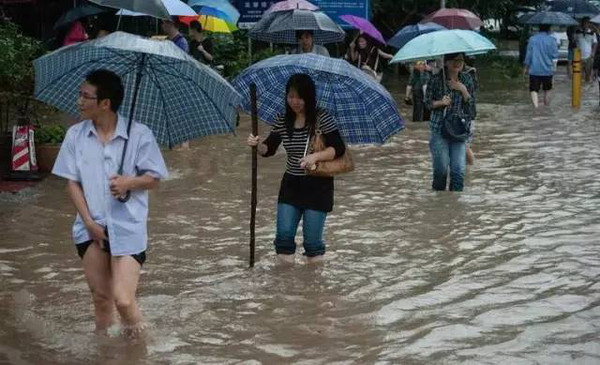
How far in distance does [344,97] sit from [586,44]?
71.6 ft

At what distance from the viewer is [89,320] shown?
7121 mm

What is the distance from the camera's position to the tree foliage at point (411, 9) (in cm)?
2948

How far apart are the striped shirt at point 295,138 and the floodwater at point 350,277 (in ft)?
2.93

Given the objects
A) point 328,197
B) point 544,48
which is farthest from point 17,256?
point 544,48

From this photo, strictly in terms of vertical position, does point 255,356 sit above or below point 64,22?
below

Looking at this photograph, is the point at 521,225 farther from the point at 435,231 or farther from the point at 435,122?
the point at 435,122

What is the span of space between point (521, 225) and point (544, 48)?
450 inches

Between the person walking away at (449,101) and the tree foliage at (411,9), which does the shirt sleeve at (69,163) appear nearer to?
the person walking away at (449,101)

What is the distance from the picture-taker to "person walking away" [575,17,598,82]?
93.8 feet

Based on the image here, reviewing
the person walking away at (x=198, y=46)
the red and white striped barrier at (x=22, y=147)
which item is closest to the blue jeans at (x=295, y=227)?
the red and white striped barrier at (x=22, y=147)

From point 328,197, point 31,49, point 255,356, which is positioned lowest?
point 255,356

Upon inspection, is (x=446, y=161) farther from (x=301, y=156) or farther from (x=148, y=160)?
(x=148, y=160)

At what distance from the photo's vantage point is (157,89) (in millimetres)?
6996

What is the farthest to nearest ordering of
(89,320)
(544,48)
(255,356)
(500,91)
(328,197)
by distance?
(500,91) → (544,48) → (328,197) → (89,320) → (255,356)
